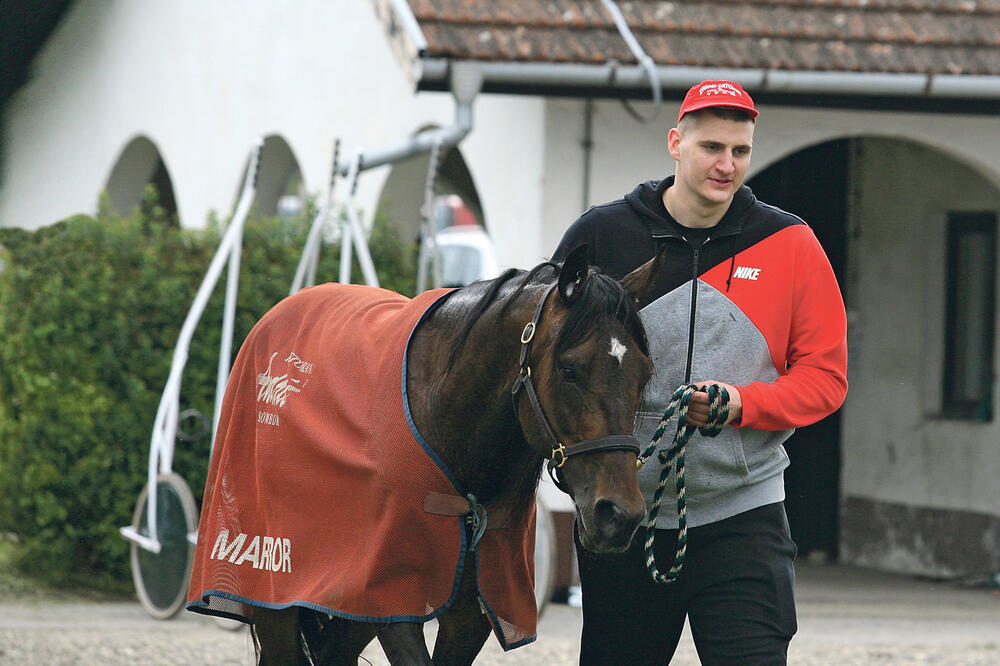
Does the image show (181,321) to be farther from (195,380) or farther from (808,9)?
(808,9)

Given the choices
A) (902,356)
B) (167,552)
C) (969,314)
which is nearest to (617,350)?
(167,552)

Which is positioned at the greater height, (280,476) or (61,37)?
(61,37)

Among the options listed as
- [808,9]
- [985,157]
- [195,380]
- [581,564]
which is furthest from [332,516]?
[985,157]

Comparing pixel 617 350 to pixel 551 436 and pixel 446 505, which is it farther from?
pixel 446 505

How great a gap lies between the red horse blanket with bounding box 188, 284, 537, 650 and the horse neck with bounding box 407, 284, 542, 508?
0.05 m

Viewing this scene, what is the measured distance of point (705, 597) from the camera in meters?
3.76

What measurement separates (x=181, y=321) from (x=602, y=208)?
200 inches

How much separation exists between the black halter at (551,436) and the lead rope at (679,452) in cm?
23

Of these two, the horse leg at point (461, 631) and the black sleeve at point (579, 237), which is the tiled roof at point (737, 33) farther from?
the horse leg at point (461, 631)

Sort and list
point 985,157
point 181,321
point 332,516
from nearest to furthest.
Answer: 1. point 332,516
2. point 181,321
3. point 985,157

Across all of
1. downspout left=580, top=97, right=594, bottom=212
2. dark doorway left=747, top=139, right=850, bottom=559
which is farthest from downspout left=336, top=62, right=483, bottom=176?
dark doorway left=747, top=139, right=850, bottom=559

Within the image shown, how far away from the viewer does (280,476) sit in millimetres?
4070

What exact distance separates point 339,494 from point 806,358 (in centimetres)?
123

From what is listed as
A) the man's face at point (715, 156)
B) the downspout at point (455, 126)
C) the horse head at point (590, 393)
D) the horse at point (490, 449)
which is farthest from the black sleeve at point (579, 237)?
the downspout at point (455, 126)
